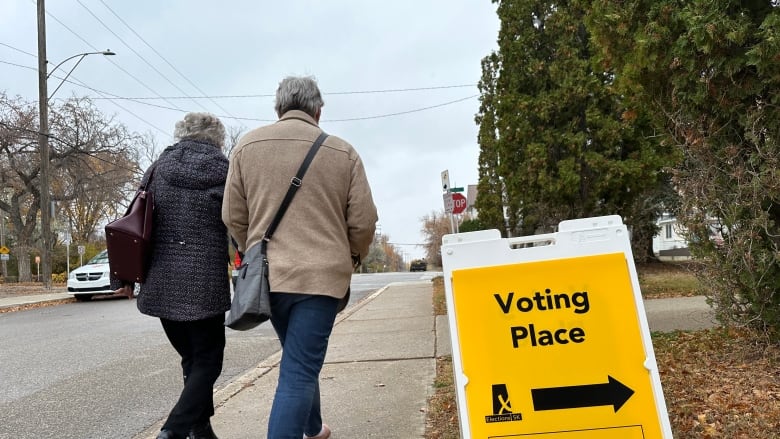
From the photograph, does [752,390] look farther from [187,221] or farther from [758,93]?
[187,221]

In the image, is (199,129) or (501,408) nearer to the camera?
(501,408)

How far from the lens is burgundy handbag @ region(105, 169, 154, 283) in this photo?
3.33 meters

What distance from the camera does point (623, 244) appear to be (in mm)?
2576

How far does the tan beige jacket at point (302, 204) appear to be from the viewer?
2.86 meters

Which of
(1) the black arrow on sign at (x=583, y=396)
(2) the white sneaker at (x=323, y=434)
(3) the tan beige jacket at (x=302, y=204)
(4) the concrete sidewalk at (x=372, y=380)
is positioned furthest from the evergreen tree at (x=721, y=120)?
(2) the white sneaker at (x=323, y=434)

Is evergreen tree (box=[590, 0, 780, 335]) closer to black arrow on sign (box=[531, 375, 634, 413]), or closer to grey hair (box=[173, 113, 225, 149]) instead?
black arrow on sign (box=[531, 375, 634, 413])

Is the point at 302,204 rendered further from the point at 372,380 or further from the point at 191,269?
the point at 372,380

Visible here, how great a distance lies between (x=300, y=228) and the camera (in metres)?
2.89

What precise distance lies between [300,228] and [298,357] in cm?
56

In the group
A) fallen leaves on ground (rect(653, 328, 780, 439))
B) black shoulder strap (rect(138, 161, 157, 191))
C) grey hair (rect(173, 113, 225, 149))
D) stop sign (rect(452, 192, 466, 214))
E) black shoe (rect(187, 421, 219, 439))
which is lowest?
fallen leaves on ground (rect(653, 328, 780, 439))

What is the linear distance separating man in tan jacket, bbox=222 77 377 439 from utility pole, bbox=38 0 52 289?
66.1ft

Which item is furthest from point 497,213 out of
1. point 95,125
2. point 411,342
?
point 95,125


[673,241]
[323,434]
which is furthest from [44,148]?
[323,434]

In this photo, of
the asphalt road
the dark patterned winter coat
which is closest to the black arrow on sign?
the dark patterned winter coat
